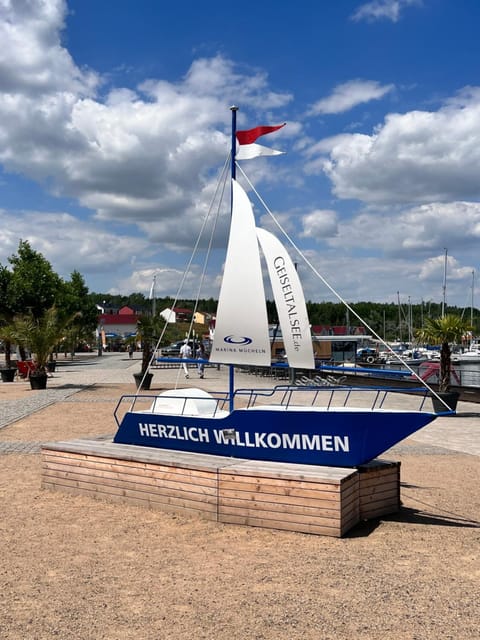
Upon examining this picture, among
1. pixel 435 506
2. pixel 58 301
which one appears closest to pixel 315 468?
pixel 435 506

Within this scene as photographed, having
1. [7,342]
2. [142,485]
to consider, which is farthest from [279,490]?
[7,342]

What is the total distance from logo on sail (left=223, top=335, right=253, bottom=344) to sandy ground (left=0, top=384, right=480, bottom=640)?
10.0 ft

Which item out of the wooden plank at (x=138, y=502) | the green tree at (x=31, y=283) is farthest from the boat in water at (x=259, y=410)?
the green tree at (x=31, y=283)

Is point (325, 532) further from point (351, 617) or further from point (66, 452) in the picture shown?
point (66, 452)

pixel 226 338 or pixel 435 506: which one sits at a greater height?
pixel 226 338

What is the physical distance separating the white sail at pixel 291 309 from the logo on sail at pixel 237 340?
27.7 inches

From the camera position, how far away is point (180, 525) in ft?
25.4

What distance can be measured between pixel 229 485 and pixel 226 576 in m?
1.69

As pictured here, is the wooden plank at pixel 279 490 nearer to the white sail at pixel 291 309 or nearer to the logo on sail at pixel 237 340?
the white sail at pixel 291 309

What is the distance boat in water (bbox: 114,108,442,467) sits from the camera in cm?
796

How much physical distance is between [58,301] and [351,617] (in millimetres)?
48283

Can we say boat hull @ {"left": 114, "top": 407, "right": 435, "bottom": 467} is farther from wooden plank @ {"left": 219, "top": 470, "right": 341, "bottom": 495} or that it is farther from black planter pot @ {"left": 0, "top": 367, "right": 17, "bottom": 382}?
black planter pot @ {"left": 0, "top": 367, "right": 17, "bottom": 382}

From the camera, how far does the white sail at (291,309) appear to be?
941 cm

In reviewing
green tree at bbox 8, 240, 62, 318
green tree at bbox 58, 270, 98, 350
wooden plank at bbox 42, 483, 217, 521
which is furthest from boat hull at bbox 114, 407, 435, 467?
green tree at bbox 58, 270, 98, 350
